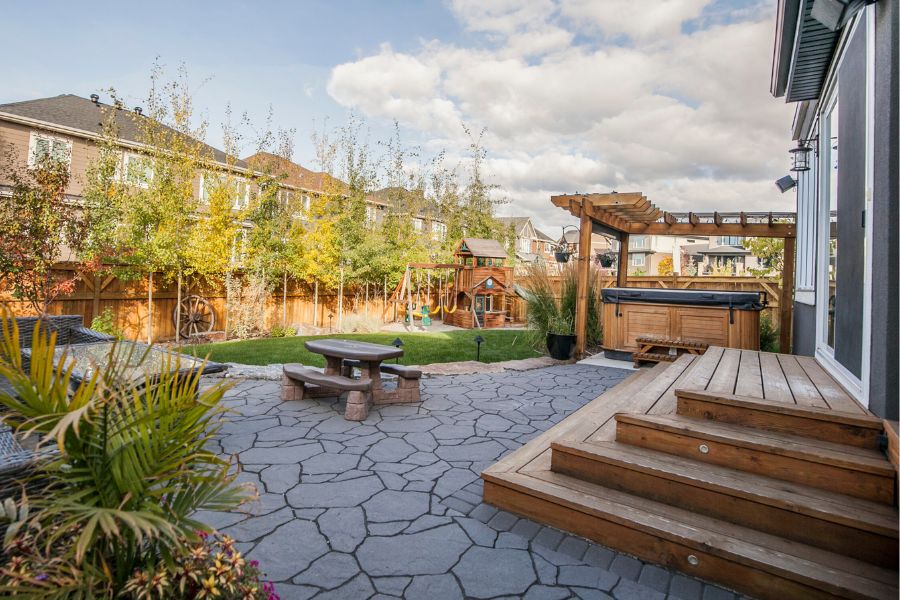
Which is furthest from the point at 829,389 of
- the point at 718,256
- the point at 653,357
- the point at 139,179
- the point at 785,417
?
the point at 718,256

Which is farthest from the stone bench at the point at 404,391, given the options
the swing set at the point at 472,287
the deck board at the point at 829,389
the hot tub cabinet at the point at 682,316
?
the swing set at the point at 472,287

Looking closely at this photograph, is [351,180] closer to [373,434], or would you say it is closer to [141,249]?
[141,249]

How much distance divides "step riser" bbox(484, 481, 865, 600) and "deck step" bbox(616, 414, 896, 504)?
61 centimetres

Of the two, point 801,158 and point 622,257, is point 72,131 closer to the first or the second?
point 622,257

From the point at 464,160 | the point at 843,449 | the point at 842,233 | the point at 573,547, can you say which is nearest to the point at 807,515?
the point at 843,449

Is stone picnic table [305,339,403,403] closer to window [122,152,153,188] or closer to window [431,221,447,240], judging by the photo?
window [122,152,153,188]

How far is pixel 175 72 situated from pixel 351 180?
518 cm

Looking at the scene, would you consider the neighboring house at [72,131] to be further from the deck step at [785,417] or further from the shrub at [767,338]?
the shrub at [767,338]

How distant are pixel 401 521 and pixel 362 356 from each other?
6.29 ft

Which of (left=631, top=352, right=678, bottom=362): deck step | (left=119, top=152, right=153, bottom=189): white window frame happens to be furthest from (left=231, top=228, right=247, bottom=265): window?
(left=631, top=352, right=678, bottom=362): deck step

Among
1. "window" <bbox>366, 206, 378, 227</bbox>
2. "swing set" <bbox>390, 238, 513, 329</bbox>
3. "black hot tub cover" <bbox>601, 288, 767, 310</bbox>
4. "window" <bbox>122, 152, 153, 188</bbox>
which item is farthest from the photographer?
"window" <bbox>366, 206, 378, 227</bbox>

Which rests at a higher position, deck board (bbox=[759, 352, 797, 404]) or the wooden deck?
deck board (bbox=[759, 352, 797, 404])

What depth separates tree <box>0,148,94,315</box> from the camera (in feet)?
20.4

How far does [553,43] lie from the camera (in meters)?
9.66
